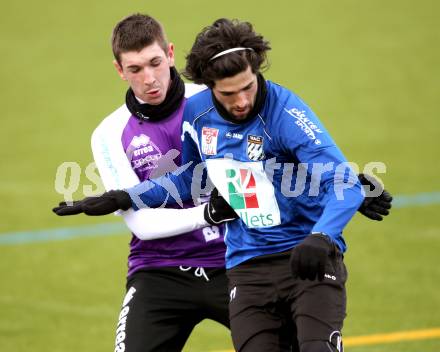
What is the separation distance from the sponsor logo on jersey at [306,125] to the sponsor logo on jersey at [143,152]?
1.27 metres

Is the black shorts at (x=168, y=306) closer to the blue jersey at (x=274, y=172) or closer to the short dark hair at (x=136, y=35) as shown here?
the blue jersey at (x=274, y=172)

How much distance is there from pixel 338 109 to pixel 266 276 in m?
9.58

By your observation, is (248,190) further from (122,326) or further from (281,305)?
(122,326)

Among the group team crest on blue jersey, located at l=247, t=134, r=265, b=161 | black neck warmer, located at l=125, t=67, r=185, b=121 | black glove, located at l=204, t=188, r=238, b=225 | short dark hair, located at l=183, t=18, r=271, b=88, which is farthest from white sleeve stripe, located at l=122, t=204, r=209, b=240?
short dark hair, located at l=183, t=18, r=271, b=88

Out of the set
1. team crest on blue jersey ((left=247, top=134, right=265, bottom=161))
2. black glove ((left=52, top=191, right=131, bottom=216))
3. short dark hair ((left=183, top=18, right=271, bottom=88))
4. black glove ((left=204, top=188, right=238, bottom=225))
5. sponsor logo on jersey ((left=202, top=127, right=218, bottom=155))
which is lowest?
black glove ((left=204, top=188, right=238, bottom=225))

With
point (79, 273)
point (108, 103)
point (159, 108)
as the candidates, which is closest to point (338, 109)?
point (108, 103)

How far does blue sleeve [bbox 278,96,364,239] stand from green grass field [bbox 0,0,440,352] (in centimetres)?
143

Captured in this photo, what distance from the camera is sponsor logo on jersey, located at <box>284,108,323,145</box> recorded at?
5266 millimetres

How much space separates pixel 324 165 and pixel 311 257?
53 cm

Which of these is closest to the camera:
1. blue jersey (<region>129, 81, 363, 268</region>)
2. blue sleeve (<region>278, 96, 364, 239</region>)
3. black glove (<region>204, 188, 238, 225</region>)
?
blue sleeve (<region>278, 96, 364, 239</region>)

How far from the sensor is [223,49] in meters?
5.47

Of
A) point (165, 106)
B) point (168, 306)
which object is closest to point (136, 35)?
point (165, 106)

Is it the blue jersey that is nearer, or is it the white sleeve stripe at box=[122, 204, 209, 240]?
the blue jersey

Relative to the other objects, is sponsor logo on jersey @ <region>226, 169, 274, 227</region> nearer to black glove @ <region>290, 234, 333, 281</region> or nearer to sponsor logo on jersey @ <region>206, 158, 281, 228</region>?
sponsor logo on jersey @ <region>206, 158, 281, 228</region>
